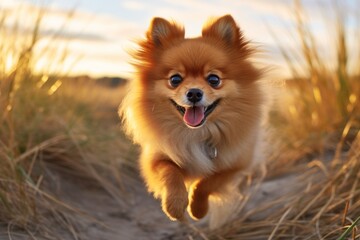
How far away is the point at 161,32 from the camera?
150 inches

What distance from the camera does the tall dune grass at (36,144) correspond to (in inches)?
153

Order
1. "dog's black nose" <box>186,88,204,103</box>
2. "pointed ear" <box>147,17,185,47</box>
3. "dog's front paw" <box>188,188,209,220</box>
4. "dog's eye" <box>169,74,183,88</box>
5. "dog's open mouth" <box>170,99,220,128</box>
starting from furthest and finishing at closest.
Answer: "pointed ear" <box>147,17,185,47</box>, "dog's front paw" <box>188,188,209,220</box>, "dog's eye" <box>169,74,183,88</box>, "dog's open mouth" <box>170,99,220,128</box>, "dog's black nose" <box>186,88,204,103</box>

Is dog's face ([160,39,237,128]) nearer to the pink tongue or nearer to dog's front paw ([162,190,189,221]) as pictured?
the pink tongue

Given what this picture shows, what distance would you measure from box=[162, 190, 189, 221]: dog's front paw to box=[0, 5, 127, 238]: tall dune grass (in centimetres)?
100

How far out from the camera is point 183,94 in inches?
130

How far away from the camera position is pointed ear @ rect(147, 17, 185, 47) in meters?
3.81

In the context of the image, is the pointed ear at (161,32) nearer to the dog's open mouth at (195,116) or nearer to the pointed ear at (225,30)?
the pointed ear at (225,30)

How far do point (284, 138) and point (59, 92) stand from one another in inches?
109

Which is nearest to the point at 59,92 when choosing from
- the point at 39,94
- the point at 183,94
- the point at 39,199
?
the point at 39,94

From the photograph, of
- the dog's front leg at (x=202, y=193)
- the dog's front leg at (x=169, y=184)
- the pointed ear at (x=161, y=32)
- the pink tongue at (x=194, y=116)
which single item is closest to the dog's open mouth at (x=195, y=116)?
the pink tongue at (x=194, y=116)

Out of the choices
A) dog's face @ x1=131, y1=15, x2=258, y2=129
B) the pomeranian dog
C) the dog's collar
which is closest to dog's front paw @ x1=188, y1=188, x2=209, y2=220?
the pomeranian dog

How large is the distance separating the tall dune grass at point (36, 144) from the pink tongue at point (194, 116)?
131 cm

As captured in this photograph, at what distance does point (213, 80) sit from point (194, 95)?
0.29 metres

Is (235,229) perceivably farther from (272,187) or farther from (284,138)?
(284,138)
